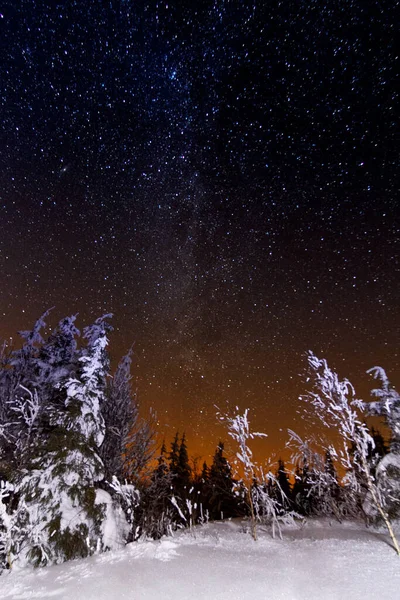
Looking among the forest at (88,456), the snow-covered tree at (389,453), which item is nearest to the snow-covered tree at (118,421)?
the forest at (88,456)

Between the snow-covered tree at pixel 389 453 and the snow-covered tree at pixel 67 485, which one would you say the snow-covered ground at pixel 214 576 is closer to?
the snow-covered tree at pixel 67 485

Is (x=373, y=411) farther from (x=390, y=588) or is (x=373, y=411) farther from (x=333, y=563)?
(x=390, y=588)

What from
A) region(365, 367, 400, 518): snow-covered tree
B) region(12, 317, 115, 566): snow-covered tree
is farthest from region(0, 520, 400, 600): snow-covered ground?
region(365, 367, 400, 518): snow-covered tree

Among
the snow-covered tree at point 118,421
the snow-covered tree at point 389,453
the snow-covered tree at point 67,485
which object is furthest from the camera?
the snow-covered tree at point 118,421

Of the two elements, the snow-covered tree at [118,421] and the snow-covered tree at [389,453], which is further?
the snow-covered tree at [118,421]

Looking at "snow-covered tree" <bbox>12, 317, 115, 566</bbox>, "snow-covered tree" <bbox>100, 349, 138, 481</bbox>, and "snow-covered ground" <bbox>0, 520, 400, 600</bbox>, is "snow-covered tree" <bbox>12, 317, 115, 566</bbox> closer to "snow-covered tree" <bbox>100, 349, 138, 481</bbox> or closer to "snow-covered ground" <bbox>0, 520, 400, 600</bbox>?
"snow-covered ground" <bbox>0, 520, 400, 600</bbox>

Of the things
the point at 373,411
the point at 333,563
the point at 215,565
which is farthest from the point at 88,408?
the point at 373,411

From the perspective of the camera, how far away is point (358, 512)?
57.0 ft

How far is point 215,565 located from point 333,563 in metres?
2.47

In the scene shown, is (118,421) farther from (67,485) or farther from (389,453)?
(389,453)

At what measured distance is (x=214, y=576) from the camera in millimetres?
5691

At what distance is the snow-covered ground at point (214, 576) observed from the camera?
4.86m

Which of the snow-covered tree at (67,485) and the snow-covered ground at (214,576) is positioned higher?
the snow-covered tree at (67,485)

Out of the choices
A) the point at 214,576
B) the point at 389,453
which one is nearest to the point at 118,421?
the point at 214,576
